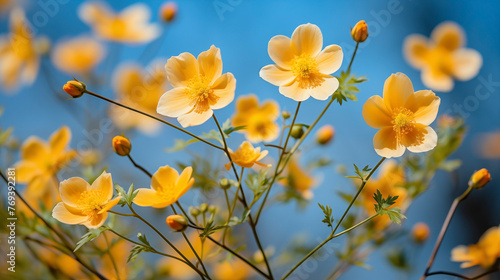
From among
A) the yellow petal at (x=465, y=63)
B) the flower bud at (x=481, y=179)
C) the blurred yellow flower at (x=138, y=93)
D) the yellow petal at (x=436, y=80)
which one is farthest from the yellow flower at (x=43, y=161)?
the yellow petal at (x=465, y=63)

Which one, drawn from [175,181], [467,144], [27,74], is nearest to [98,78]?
[27,74]

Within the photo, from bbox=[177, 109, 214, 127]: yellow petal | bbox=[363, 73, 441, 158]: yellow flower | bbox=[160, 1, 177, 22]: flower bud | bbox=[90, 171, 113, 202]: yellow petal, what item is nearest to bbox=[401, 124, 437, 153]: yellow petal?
bbox=[363, 73, 441, 158]: yellow flower

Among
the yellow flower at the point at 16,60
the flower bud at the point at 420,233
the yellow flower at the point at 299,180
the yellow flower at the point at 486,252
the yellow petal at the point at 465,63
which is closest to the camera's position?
the yellow flower at the point at 486,252

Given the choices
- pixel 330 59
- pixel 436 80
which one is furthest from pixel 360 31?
pixel 436 80

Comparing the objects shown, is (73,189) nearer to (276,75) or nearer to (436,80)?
(276,75)

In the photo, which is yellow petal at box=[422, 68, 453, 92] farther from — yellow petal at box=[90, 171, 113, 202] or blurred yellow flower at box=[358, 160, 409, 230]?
yellow petal at box=[90, 171, 113, 202]

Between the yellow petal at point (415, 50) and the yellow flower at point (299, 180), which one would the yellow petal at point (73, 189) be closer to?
the yellow flower at point (299, 180)
